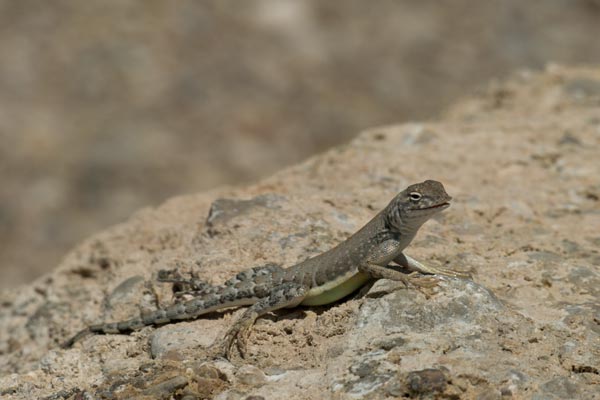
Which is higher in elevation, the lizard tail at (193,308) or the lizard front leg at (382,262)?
the lizard tail at (193,308)

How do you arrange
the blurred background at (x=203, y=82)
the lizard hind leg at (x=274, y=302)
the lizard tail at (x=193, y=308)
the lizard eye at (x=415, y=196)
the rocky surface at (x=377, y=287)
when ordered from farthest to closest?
the blurred background at (x=203, y=82)
the lizard tail at (x=193, y=308)
the lizard eye at (x=415, y=196)
the lizard hind leg at (x=274, y=302)
the rocky surface at (x=377, y=287)

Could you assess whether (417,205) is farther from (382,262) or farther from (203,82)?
(203,82)

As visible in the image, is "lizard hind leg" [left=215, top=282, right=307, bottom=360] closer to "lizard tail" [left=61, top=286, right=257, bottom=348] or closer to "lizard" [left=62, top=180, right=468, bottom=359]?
"lizard" [left=62, top=180, right=468, bottom=359]

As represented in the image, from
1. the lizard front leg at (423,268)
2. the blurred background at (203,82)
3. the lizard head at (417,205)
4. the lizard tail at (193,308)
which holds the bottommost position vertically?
the lizard front leg at (423,268)

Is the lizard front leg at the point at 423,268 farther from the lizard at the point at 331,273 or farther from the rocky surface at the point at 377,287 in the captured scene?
the rocky surface at the point at 377,287

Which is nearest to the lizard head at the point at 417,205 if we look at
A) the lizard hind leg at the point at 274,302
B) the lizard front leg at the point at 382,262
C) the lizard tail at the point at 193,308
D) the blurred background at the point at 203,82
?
the lizard front leg at the point at 382,262

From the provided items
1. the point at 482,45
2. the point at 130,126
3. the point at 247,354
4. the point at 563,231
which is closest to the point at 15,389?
the point at 247,354

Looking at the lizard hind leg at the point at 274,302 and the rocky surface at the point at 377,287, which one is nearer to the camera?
the rocky surface at the point at 377,287

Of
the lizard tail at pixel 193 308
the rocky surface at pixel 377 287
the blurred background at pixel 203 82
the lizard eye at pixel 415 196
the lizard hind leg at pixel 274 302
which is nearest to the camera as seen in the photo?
the rocky surface at pixel 377 287

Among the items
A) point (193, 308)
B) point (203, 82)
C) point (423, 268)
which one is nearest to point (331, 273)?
point (423, 268)
